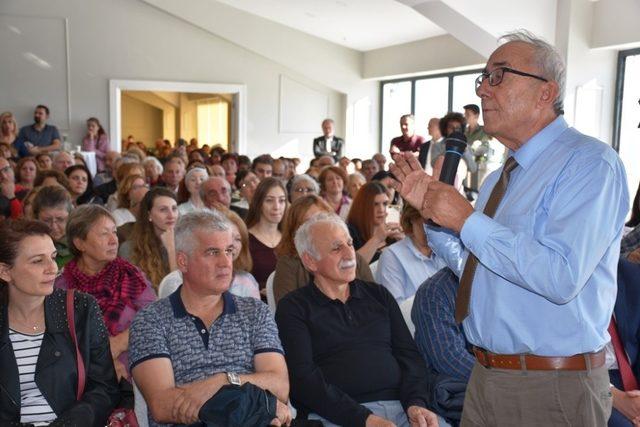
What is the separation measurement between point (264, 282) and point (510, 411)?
239 cm

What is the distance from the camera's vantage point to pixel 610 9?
21.3ft

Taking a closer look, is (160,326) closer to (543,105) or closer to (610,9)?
(543,105)

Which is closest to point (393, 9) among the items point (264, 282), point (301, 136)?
point (301, 136)

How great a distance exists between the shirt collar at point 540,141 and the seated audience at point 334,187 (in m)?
3.74

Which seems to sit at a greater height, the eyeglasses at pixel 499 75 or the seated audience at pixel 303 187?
the eyeglasses at pixel 499 75

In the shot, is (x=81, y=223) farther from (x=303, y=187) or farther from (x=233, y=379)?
(x=303, y=187)

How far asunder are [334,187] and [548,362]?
3.89 meters

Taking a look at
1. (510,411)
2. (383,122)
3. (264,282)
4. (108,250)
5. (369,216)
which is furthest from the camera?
(383,122)

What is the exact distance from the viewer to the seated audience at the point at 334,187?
17.5ft

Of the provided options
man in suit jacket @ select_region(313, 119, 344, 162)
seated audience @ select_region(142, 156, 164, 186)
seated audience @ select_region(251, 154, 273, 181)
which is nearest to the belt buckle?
seated audience @ select_region(251, 154, 273, 181)

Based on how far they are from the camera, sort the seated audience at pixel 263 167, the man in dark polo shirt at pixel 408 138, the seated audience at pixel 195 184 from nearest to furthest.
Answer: the seated audience at pixel 195 184, the seated audience at pixel 263 167, the man in dark polo shirt at pixel 408 138

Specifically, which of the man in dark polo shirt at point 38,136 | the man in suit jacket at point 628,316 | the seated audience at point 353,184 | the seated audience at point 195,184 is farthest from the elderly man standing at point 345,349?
the man in dark polo shirt at point 38,136

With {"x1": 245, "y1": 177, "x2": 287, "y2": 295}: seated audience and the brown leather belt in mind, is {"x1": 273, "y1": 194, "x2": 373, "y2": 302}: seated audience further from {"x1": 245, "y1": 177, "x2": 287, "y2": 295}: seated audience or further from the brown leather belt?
the brown leather belt

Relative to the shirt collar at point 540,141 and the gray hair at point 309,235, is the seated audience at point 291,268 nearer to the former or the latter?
the gray hair at point 309,235
